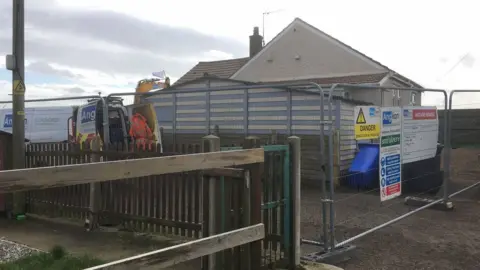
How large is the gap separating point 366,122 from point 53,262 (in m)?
4.39

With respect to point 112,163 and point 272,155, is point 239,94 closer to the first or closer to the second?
point 272,155

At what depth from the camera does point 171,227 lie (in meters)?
6.40

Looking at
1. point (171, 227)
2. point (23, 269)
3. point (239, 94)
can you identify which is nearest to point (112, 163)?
point (23, 269)

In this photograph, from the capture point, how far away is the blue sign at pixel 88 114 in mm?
12906

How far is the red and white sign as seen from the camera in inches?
311

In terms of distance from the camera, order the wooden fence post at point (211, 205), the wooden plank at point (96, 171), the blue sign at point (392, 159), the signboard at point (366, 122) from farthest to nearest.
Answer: the blue sign at point (392, 159)
the signboard at point (366, 122)
the wooden fence post at point (211, 205)
the wooden plank at point (96, 171)

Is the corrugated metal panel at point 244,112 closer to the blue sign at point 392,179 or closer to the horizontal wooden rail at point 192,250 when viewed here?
the blue sign at point 392,179

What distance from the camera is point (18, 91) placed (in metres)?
7.58

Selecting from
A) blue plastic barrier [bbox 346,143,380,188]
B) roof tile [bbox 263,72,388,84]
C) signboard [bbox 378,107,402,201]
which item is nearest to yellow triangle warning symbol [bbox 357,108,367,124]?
signboard [bbox 378,107,402,201]

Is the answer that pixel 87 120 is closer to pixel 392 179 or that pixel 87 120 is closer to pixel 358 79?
pixel 392 179

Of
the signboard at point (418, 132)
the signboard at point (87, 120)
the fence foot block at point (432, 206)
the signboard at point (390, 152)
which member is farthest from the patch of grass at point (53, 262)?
the signboard at point (87, 120)

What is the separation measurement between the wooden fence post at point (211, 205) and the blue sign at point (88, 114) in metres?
9.36

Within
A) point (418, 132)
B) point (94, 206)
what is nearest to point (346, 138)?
point (418, 132)

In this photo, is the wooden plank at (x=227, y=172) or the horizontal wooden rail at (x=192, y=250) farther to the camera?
the wooden plank at (x=227, y=172)
